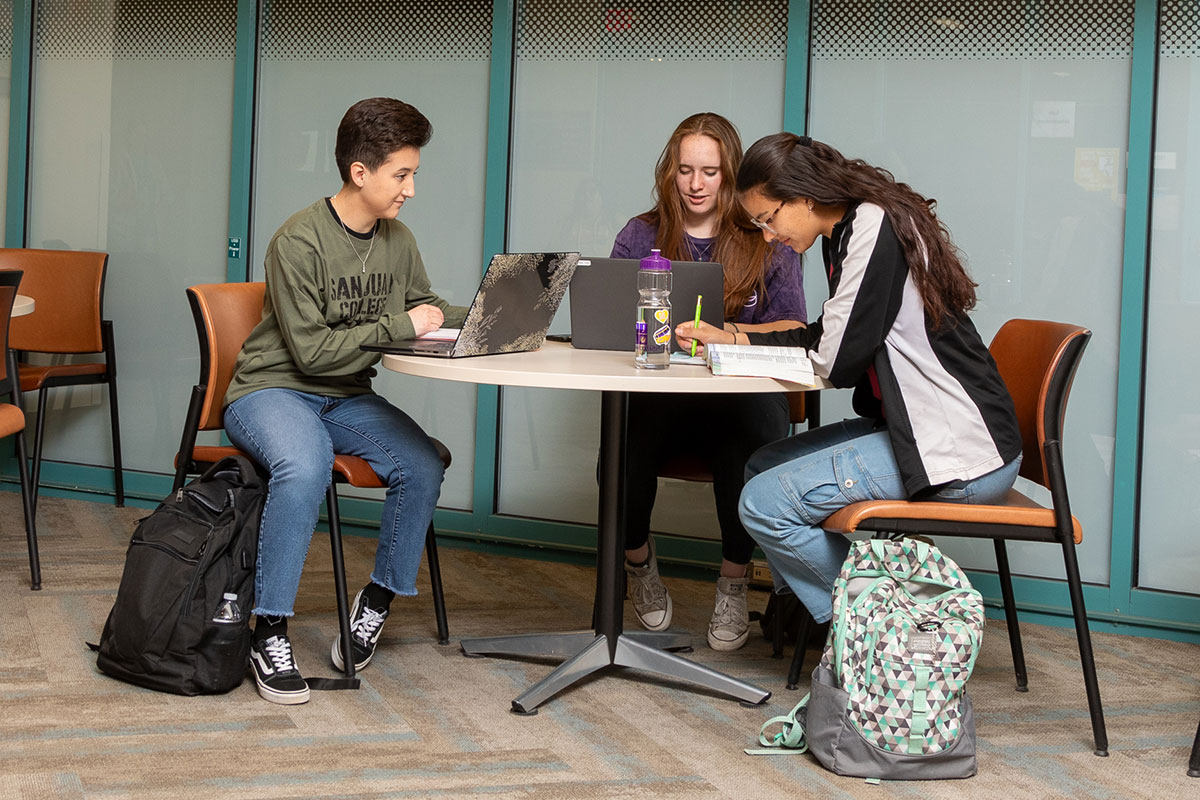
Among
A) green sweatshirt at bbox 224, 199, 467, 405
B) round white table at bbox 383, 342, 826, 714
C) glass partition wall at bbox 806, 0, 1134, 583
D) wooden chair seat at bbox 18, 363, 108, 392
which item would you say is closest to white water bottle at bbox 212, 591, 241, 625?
green sweatshirt at bbox 224, 199, 467, 405

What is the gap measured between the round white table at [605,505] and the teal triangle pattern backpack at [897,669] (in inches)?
14.3

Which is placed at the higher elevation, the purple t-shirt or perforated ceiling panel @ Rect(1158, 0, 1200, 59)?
perforated ceiling panel @ Rect(1158, 0, 1200, 59)

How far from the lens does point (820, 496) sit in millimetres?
2535

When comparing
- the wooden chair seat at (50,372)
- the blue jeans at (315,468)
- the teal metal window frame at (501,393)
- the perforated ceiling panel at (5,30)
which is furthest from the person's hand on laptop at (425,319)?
the perforated ceiling panel at (5,30)

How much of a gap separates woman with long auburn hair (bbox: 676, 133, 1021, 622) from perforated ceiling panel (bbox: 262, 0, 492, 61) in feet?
6.00

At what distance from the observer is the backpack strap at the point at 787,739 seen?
2451mm

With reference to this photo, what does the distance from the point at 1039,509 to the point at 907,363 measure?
1.26ft

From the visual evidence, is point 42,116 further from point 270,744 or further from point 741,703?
point 741,703

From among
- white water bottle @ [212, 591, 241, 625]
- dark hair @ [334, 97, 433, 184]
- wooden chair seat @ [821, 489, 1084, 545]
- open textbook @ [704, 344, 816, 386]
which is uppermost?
dark hair @ [334, 97, 433, 184]

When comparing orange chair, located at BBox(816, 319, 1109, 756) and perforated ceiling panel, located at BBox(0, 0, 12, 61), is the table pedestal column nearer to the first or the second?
orange chair, located at BBox(816, 319, 1109, 756)

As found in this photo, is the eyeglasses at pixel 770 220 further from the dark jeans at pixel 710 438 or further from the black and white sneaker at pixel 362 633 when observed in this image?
the black and white sneaker at pixel 362 633

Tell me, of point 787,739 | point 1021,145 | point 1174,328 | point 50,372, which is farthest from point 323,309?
point 1174,328

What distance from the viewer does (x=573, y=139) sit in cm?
404

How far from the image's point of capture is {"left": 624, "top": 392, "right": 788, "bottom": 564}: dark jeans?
3139 millimetres
